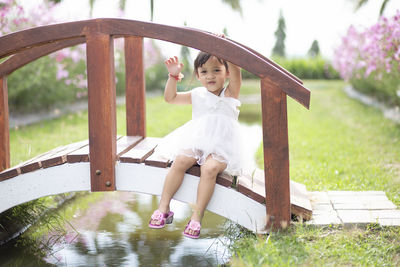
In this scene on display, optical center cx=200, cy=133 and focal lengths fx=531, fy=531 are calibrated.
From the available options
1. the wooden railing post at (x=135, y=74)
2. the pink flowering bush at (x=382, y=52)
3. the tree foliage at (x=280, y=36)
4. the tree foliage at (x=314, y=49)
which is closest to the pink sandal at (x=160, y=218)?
the wooden railing post at (x=135, y=74)

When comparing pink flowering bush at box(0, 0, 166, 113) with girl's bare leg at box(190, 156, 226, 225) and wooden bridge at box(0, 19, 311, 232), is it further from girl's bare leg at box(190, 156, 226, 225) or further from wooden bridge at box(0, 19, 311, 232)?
girl's bare leg at box(190, 156, 226, 225)

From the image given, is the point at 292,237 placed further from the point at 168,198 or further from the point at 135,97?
the point at 135,97

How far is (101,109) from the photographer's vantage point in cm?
330

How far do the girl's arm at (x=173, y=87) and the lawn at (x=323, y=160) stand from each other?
1.01 metres

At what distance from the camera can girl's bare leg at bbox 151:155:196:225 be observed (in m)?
3.36

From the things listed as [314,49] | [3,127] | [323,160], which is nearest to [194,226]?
[3,127]

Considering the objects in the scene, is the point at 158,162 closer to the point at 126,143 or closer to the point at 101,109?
the point at 101,109

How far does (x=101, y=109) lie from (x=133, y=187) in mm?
558

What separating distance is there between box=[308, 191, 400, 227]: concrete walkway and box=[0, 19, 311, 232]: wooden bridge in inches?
6.0

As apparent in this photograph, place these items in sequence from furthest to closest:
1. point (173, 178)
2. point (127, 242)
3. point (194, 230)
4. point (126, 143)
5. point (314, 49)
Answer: point (314, 49), point (126, 143), point (127, 242), point (173, 178), point (194, 230)

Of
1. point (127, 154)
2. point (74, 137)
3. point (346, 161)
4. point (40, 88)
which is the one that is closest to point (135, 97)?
point (127, 154)

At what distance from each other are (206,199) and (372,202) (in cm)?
131

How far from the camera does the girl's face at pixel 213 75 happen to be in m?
3.63

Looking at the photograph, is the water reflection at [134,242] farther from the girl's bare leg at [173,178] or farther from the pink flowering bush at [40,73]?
the pink flowering bush at [40,73]
